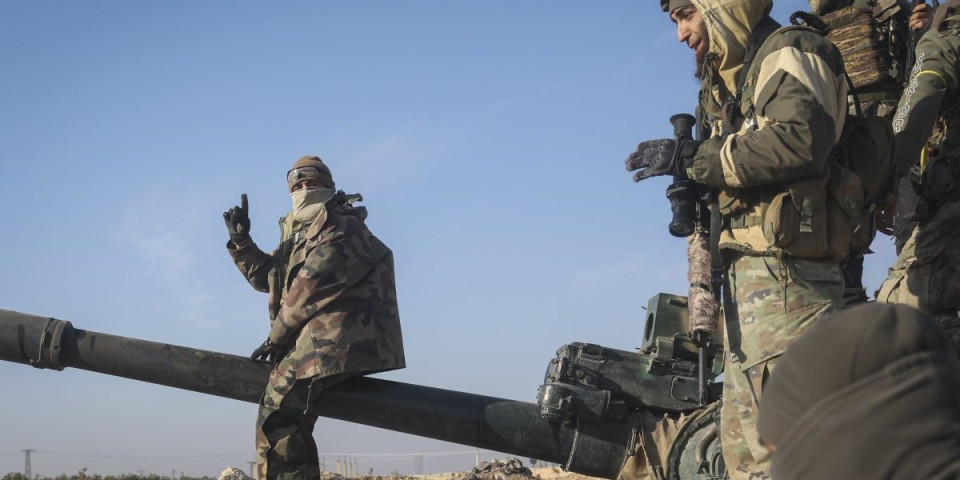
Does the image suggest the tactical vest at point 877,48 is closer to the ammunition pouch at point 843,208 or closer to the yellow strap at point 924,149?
the yellow strap at point 924,149

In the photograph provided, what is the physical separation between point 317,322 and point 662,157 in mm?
2613

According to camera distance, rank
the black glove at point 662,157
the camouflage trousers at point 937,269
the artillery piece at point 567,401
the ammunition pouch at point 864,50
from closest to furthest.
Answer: the black glove at point 662,157 → the artillery piece at point 567,401 → the camouflage trousers at point 937,269 → the ammunition pouch at point 864,50

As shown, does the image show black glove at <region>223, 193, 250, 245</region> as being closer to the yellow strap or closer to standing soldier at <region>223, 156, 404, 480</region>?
standing soldier at <region>223, 156, 404, 480</region>

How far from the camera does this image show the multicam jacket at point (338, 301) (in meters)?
6.43

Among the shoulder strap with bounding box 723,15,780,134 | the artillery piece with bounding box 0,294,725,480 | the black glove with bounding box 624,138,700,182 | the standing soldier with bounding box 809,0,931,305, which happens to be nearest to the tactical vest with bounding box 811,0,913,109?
the standing soldier with bounding box 809,0,931,305

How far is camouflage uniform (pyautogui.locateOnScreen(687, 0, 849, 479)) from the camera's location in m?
4.36

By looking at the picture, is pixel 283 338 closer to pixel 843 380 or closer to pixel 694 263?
pixel 694 263

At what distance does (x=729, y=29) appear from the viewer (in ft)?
15.9

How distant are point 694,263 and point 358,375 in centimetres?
232

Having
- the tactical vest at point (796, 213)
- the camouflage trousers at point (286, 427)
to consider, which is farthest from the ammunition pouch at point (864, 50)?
the camouflage trousers at point (286, 427)

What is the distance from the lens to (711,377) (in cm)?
592

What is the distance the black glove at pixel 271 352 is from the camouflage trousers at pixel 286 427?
23 cm

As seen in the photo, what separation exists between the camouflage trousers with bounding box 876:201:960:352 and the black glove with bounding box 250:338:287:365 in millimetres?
3427

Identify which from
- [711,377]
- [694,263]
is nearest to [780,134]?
[694,263]
